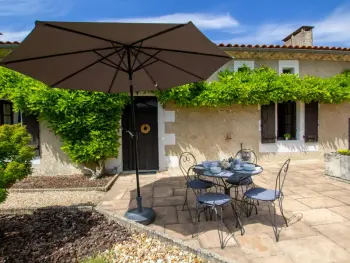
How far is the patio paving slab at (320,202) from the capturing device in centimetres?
369

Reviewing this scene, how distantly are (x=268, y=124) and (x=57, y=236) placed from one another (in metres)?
6.40

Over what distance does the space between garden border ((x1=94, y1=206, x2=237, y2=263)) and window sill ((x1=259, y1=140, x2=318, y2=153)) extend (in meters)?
5.22

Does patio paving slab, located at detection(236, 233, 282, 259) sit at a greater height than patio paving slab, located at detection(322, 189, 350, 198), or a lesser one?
lesser

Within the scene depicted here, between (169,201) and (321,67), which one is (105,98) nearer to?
(169,201)

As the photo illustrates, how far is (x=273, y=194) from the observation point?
299 cm

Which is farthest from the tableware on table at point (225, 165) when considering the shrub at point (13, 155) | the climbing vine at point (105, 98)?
the climbing vine at point (105, 98)

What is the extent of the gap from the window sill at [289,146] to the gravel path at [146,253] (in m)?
5.31

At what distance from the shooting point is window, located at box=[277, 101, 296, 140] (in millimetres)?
7395

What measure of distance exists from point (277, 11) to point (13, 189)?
8.81 metres

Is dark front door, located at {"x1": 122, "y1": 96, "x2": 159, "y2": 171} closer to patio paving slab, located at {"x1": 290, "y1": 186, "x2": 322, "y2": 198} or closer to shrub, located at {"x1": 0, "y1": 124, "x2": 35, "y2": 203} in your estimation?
shrub, located at {"x1": 0, "y1": 124, "x2": 35, "y2": 203}

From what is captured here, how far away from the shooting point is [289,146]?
23.5ft

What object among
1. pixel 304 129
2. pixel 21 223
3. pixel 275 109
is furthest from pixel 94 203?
pixel 304 129

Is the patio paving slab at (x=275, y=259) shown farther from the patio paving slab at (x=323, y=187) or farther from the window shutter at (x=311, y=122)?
the window shutter at (x=311, y=122)

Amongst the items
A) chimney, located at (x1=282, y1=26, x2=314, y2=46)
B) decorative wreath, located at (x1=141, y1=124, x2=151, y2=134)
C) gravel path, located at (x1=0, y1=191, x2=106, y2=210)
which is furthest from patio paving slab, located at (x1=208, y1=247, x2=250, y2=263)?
chimney, located at (x1=282, y1=26, x2=314, y2=46)
